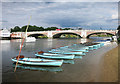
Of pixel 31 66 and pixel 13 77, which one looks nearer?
pixel 13 77

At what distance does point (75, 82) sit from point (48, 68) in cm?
578

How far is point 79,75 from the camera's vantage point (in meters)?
13.7

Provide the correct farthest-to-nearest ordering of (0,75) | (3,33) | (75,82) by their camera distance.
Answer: (3,33), (0,75), (75,82)

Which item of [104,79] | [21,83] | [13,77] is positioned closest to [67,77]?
[104,79]

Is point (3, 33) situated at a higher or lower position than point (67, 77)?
higher

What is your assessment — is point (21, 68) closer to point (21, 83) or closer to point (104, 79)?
point (21, 83)

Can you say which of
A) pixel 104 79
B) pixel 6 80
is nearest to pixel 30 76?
pixel 6 80

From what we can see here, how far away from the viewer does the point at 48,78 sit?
43.0 feet

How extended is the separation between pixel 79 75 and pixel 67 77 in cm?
157

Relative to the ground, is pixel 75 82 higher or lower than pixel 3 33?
lower

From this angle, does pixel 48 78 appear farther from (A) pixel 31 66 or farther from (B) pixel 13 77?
(A) pixel 31 66

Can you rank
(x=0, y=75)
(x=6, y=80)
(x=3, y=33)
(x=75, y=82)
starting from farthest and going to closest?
(x=3, y=33) → (x=0, y=75) → (x=6, y=80) → (x=75, y=82)

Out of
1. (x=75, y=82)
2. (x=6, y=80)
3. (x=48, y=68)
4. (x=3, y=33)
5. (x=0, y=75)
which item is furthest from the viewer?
(x=3, y=33)

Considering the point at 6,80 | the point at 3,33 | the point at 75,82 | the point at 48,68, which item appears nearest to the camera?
the point at 75,82
